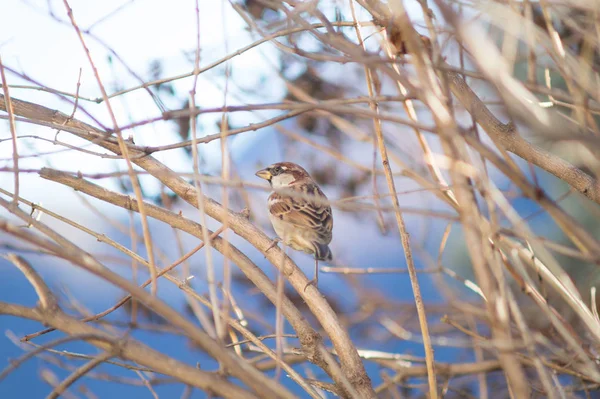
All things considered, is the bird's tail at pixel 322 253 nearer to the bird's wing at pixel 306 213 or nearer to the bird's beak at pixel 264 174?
the bird's wing at pixel 306 213

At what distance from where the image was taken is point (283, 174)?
12.2ft

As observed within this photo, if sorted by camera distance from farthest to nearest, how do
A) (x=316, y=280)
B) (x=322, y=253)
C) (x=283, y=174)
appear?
(x=283, y=174)
(x=322, y=253)
(x=316, y=280)

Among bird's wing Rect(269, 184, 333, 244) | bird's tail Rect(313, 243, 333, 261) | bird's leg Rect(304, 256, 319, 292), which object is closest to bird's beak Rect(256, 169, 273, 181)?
bird's wing Rect(269, 184, 333, 244)

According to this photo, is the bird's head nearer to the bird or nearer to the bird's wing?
the bird

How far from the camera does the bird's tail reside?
296 cm

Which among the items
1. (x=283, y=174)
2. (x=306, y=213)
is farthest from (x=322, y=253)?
(x=283, y=174)

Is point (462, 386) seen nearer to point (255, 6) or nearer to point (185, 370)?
point (255, 6)

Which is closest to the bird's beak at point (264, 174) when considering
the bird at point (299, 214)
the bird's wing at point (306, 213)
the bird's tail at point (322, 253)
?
the bird at point (299, 214)

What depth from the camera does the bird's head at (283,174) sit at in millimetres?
Answer: 3660

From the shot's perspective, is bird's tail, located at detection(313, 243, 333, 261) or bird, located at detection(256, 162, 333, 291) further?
bird, located at detection(256, 162, 333, 291)

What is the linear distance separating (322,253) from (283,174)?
0.86 m

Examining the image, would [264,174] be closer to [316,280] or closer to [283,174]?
[283,174]

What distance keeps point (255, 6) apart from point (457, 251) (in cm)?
237

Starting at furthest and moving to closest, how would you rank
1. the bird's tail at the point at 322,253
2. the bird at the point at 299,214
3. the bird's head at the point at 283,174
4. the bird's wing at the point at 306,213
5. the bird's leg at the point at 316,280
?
1. the bird's head at the point at 283,174
2. the bird's wing at the point at 306,213
3. the bird at the point at 299,214
4. the bird's tail at the point at 322,253
5. the bird's leg at the point at 316,280
